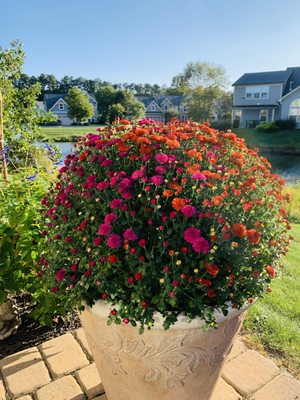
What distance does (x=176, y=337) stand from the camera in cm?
119

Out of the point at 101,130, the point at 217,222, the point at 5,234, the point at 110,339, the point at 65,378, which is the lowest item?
the point at 65,378

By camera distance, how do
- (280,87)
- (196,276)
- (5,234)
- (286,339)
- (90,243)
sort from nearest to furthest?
(196,276) → (90,243) → (5,234) → (286,339) → (280,87)

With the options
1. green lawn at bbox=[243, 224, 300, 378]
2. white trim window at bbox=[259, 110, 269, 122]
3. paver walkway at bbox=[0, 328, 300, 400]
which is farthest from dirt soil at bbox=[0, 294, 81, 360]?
white trim window at bbox=[259, 110, 269, 122]

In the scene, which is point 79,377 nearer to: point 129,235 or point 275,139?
point 129,235

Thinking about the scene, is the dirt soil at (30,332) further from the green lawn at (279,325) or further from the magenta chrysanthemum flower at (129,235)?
the magenta chrysanthemum flower at (129,235)

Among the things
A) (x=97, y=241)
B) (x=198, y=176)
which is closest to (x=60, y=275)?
(x=97, y=241)

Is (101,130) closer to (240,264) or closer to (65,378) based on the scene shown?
(240,264)

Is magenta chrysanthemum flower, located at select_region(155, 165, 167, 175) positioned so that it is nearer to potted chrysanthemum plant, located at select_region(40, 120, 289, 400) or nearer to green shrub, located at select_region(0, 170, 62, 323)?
potted chrysanthemum plant, located at select_region(40, 120, 289, 400)

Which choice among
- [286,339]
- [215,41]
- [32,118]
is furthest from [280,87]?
[286,339]

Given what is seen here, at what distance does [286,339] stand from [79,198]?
170 cm

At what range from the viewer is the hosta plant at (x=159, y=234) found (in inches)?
43.9

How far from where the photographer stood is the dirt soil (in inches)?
83.1

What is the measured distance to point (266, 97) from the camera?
2834cm

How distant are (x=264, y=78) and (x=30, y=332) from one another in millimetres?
30664
